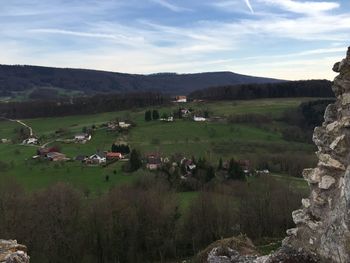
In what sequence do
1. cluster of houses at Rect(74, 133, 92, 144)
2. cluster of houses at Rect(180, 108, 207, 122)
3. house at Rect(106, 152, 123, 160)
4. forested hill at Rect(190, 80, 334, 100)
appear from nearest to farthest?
1. house at Rect(106, 152, 123, 160)
2. cluster of houses at Rect(74, 133, 92, 144)
3. cluster of houses at Rect(180, 108, 207, 122)
4. forested hill at Rect(190, 80, 334, 100)

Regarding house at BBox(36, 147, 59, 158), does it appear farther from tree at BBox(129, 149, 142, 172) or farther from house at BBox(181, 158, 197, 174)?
house at BBox(181, 158, 197, 174)

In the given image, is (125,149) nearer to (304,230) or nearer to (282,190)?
(282,190)

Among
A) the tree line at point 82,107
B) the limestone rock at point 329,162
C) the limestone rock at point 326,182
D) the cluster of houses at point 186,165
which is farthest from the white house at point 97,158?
the limestone rock at point 326,182

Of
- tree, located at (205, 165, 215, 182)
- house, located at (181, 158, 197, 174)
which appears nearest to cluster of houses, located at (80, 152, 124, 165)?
house, located at (181, 158, 197, 174)

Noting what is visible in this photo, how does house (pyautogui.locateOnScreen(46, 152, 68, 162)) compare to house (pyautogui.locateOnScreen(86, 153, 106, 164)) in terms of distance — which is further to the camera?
house (pyautogui.locateOnScreen(86, 153, 106, 164))

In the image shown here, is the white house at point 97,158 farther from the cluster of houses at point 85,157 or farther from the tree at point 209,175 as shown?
the tree at point 209,175
